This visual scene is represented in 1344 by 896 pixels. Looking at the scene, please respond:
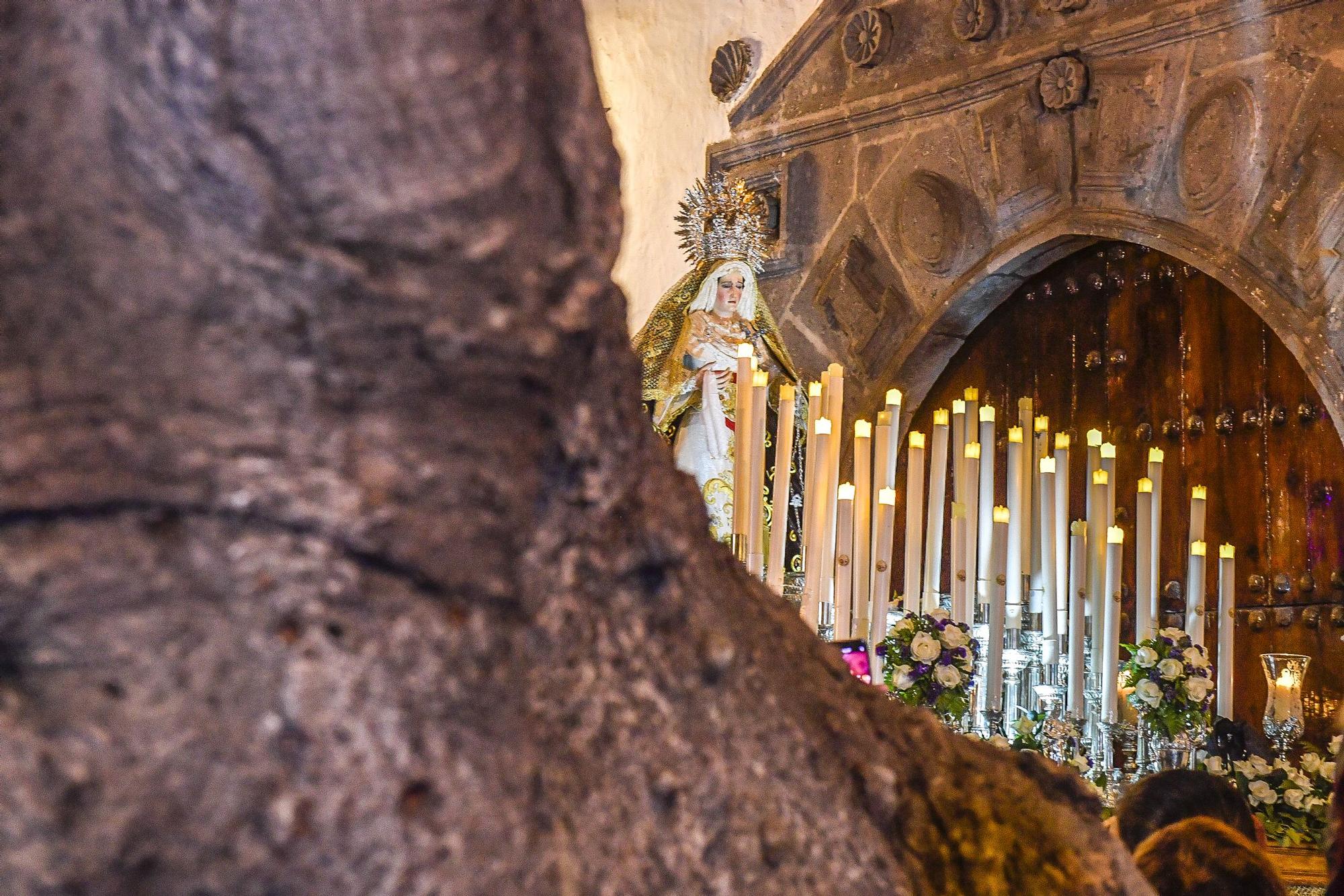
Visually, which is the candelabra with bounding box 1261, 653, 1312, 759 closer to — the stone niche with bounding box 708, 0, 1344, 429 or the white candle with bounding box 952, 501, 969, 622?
the white candle with bounding box 952, 501, 969, 622

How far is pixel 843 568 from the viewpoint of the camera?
10.4 ft

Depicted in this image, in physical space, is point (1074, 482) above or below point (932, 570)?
above

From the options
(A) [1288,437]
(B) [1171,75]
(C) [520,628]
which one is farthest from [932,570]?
(C) [520,628]

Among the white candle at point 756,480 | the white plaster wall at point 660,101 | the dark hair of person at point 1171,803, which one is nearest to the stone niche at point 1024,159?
the white plaster wall at point 660,101

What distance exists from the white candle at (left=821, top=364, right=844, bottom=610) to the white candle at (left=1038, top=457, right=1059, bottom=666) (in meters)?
0.59

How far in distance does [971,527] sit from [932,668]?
598 millimetres

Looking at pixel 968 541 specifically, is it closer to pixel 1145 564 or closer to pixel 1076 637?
pixel 1076 637

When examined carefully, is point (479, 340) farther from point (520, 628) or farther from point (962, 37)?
point (962, 37)

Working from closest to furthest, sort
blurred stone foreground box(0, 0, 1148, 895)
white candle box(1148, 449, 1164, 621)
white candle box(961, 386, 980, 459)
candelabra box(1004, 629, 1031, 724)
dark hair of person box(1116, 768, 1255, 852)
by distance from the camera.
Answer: blurred stone foreground box(0, 0, 1148, 895) → dark hair of person box(1116, 768, 1255, 852) → candelabra box(1004, 629, 1031, 724) → white candle box(1148, 449, 1164, 621) → white candle box(961, 386, 980, 459)

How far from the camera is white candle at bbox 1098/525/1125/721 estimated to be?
3.43 metres

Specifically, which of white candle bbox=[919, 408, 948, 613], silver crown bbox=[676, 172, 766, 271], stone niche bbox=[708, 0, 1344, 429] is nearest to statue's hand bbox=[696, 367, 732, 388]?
silver crown bbox=[676, 172, 766, 271]

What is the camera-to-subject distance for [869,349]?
20.6ft

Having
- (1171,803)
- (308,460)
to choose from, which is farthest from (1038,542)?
(308,460)

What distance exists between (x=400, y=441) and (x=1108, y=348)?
547cm
